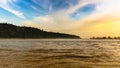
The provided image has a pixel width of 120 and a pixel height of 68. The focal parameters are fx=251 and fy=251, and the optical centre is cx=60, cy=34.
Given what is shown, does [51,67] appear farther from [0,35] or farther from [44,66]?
[0,35]

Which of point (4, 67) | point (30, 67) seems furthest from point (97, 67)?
point (4, 67)

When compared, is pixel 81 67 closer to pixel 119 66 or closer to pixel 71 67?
pixel 71 67

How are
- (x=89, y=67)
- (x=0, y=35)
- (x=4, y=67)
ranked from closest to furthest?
1. (x=4, y=67)
2. (x=89, y=67)
3. (x=0, y=35)

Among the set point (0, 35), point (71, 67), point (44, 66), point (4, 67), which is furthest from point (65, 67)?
point (0, 35)

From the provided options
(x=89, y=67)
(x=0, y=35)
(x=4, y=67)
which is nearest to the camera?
(x=4, y=67)

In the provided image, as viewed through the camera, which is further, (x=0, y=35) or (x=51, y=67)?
(x=0, y=35)

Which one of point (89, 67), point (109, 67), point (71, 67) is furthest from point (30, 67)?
point (109, 67)

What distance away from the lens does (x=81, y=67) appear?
2080 centimetres

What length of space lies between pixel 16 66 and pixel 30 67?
1.20 m

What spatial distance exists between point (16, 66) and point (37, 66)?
1.71 meters

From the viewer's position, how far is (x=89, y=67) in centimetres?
2077

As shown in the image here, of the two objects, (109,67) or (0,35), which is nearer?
(109,67)

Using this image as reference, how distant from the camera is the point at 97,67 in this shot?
20.7 meters

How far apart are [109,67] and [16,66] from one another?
759 cm
